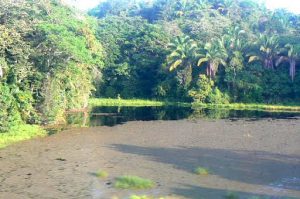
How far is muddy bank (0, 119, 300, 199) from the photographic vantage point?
13523 millimetres

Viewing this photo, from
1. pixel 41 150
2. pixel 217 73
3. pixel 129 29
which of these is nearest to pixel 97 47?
pixel 41 150

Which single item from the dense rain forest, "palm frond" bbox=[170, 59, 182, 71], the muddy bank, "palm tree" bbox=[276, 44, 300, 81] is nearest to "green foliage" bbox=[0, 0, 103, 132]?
the dense rain forest

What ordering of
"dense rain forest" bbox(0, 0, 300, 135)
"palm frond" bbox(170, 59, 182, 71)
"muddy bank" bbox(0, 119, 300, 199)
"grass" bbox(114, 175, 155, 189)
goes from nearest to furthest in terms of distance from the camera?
"muddy bank" bbox(0, 119, 300, 199)
"grass" bbox(114, 175, 155, 189)
"dense rain forest" bbox(0, 0, 300, 135)
"palm frond" bbox(170, 59, 182, 71)

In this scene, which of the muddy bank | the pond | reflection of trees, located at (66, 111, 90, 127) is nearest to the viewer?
the pond

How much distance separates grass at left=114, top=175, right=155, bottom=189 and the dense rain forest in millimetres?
10627

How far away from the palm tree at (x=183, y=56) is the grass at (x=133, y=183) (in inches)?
1490

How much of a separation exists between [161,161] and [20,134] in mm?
9507

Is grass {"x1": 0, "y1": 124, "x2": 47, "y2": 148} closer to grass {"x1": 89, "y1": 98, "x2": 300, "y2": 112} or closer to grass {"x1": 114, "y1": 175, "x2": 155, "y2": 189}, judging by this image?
grass {"x1": 114, "y1": 175, "x2": 155, "y2": 189}

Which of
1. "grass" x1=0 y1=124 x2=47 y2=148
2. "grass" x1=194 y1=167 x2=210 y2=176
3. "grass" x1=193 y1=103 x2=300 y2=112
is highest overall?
"grass" x1=193 y1=103 x2=300 y2=112

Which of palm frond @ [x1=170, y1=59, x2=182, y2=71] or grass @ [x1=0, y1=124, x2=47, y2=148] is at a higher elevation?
palm frond @ [x1=170, y1=59, x2=182, y2=71]

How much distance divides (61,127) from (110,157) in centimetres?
998

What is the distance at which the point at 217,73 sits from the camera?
52375mm

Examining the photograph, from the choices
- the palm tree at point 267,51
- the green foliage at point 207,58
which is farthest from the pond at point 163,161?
the palm tree at point 267,51

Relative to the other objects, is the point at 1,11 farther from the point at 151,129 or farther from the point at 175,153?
the point at 175,153
